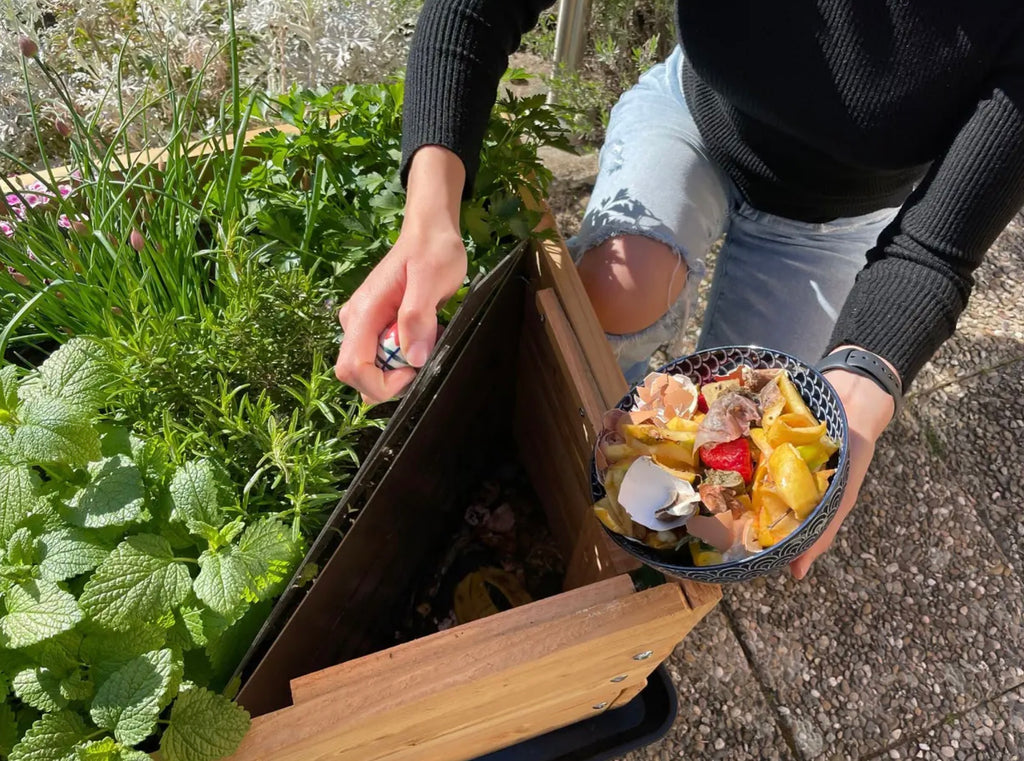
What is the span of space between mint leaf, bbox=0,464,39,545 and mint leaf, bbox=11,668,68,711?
0.14 meters

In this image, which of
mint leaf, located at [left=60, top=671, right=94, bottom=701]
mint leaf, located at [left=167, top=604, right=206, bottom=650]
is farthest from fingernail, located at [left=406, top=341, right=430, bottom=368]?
mint leaf, located at [left=60, top=671, right=94, bottom=701]

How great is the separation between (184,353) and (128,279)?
0.12 m

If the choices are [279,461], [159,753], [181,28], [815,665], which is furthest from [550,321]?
[181,28]

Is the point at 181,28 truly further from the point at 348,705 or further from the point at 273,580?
the point at 348,705

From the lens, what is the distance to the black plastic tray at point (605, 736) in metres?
1.12

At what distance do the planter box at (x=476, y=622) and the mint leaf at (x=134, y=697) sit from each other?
3.8 inches

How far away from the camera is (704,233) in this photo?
134 cm

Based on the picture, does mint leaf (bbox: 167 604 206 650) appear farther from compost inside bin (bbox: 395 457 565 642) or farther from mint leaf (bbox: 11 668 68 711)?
compost inside bin (bbox: 395 457 565 642)

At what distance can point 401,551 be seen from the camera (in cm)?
104

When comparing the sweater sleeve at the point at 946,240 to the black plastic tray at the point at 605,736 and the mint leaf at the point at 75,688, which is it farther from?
the mint leaf at the point at 75,688

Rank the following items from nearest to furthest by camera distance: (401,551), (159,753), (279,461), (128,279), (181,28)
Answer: (159,753) < (279,461) < (128,279) < (401,551) < (181,28)

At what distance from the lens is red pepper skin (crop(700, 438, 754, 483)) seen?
72 centimetres

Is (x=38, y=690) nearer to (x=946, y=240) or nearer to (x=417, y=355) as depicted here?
(x=417, y=355)

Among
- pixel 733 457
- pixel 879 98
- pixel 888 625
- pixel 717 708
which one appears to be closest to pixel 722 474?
pixel 733 457
